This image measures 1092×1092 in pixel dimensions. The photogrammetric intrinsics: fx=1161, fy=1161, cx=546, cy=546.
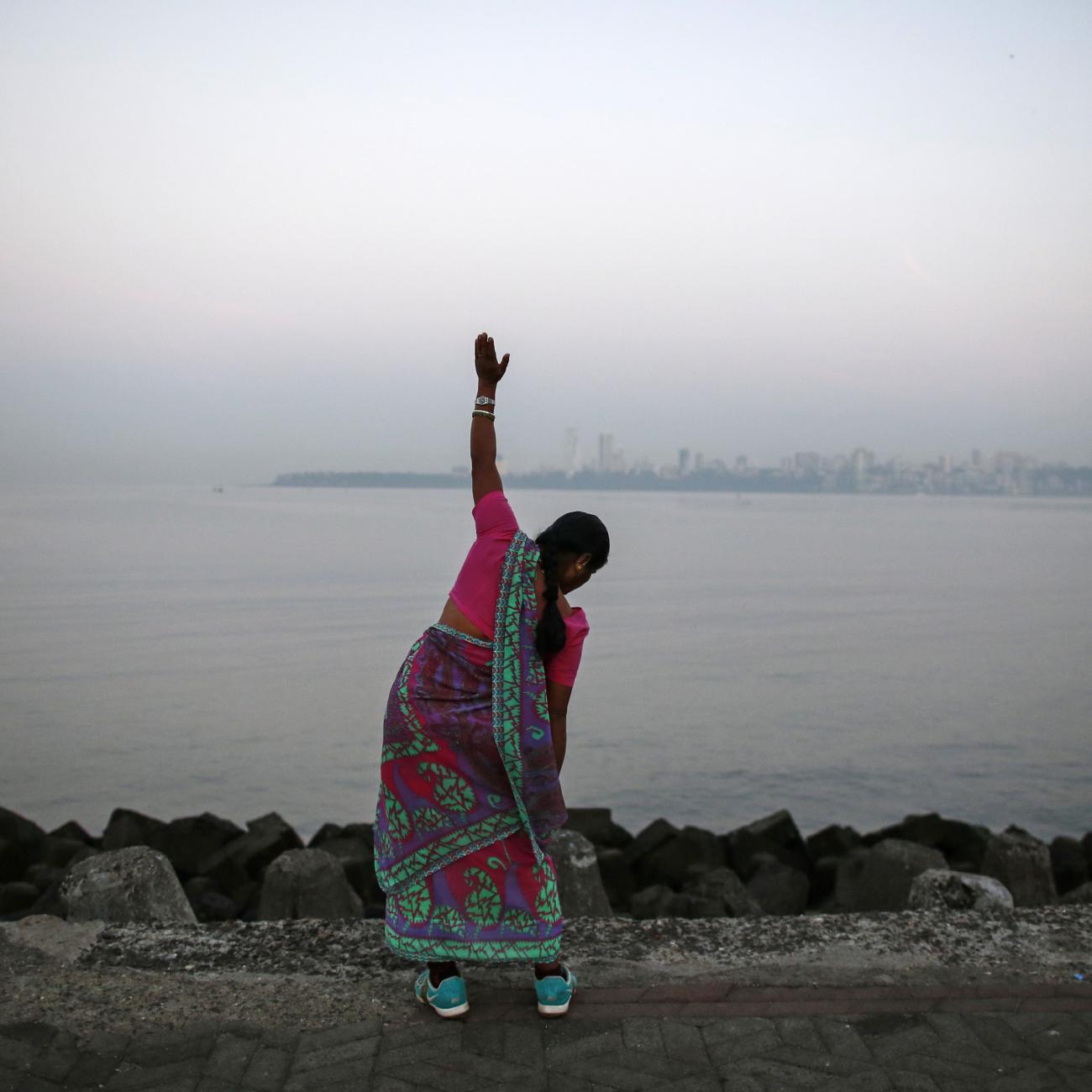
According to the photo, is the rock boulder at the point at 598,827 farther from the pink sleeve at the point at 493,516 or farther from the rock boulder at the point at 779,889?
the pink sleeve at the point at 493,516

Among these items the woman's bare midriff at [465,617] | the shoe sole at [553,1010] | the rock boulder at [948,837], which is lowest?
the rock boulder at [948,837]

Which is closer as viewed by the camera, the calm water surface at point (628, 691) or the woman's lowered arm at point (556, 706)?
the woman's lowered arm at point (556, 706)

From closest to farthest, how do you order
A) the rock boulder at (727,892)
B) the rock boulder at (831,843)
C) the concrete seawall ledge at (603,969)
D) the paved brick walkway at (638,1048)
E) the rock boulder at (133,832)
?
the paved brick walkway at (638,1048) → the concrete seawall ledge at (603,969) → the rock boulder at (727,892) → the rock boulder at (133,832) → the rock boulder at (831,843)

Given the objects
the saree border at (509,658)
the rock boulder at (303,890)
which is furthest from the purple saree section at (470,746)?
the rock boulder at (303,890)

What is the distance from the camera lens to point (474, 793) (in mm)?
3506

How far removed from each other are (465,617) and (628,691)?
15527 millimetres

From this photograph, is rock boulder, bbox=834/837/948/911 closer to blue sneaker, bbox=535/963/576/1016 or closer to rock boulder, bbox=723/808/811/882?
rock boulder, bbox=723/808/811/882

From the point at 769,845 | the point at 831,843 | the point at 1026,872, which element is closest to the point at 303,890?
the point at 769,845

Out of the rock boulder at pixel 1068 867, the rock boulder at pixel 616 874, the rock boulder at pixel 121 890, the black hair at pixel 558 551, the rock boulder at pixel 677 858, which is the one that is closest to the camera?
the black hair at pixel 558 551

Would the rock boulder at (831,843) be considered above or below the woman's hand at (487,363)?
below

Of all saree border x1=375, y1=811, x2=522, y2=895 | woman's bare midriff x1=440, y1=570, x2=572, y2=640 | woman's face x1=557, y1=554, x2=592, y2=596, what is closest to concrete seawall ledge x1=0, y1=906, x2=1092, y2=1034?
saree border x1=375, y1=811, x2=522, y2=895

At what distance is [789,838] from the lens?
344 inches

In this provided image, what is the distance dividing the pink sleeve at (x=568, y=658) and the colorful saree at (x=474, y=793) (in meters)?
0.04

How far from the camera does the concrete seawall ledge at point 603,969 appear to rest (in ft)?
11.5
